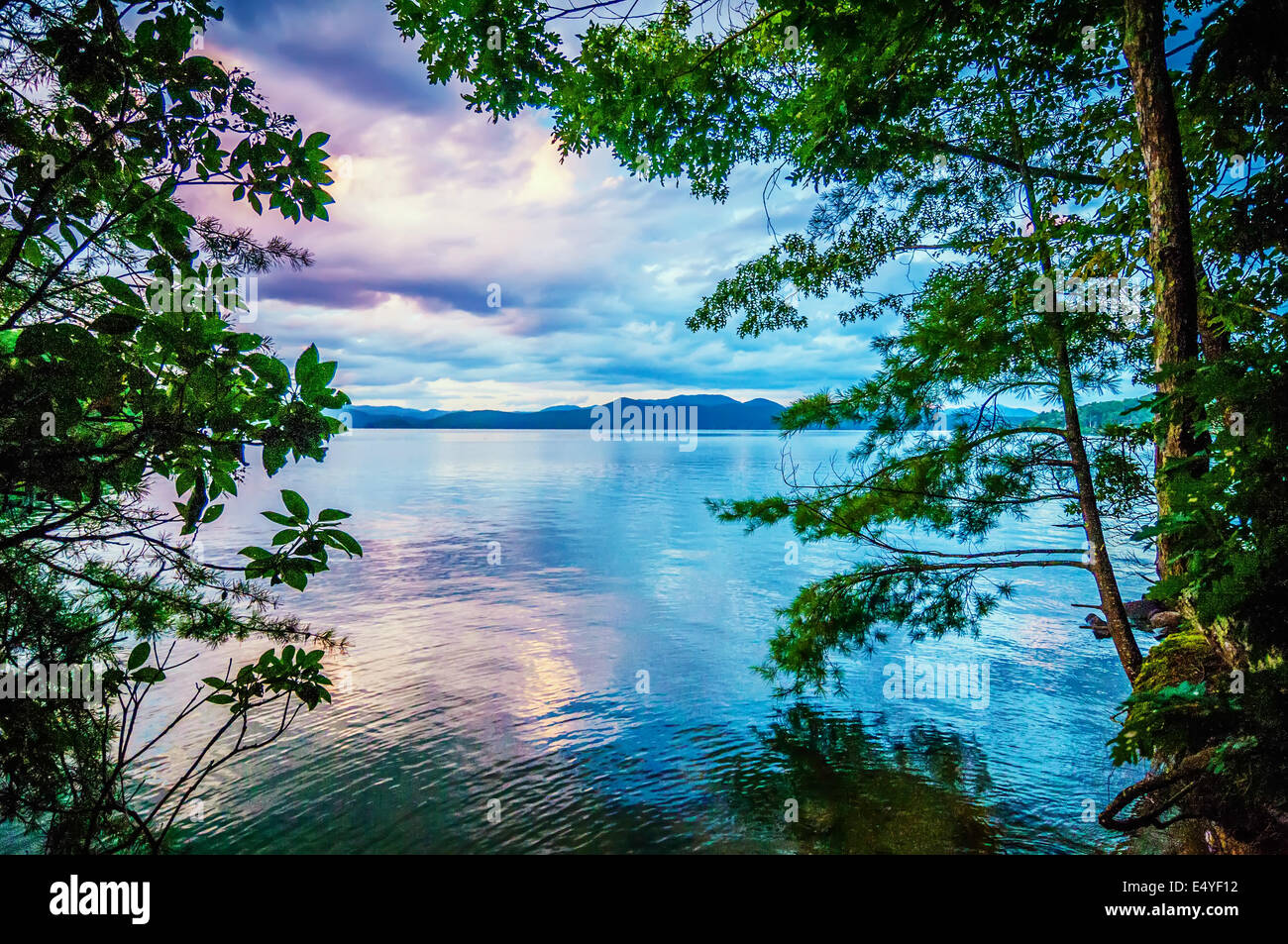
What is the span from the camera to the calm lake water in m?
6.66

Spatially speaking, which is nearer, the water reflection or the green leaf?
the green leaf

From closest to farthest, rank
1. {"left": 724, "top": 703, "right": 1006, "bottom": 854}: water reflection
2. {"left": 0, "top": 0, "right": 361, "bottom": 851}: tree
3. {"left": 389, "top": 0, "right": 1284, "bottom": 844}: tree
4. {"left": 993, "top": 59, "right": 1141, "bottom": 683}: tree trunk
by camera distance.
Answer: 1. {"left": 0, "top": 0, "right": 361, "bottom": 851}: tree
2. {"left": 389, "top": 0, "right": 1284, "bottom": 844}: tree
3. {"left": 993, "top": 59, "right": 1141, "bottom": 683}: tree trunk
4. {"left": 724, "top": 703, "right": 1006, "bottom": 854}: water reflection

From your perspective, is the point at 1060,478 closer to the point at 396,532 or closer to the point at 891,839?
the point at 891,839

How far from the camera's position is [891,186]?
669cm

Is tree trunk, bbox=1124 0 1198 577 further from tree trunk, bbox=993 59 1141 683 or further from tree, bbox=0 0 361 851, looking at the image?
tree, bbox=0 0 361 851

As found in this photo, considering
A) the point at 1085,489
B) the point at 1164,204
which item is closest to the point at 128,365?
the point at 1164,204

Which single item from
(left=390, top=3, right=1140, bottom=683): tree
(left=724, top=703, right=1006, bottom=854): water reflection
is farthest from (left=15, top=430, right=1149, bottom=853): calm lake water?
(left=390, top=3, right=1140, bottom=683): tree

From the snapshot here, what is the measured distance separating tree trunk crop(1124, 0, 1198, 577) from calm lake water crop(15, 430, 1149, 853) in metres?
4.04

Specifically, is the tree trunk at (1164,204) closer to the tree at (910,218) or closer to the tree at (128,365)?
the tree at (910,218)

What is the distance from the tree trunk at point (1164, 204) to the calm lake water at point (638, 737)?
4039 mm

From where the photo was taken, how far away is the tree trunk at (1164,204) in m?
3.41

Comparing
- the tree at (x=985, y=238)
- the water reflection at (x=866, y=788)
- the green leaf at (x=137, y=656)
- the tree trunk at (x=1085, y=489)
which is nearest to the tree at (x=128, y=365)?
the green leaf at (x=137, y=656)
